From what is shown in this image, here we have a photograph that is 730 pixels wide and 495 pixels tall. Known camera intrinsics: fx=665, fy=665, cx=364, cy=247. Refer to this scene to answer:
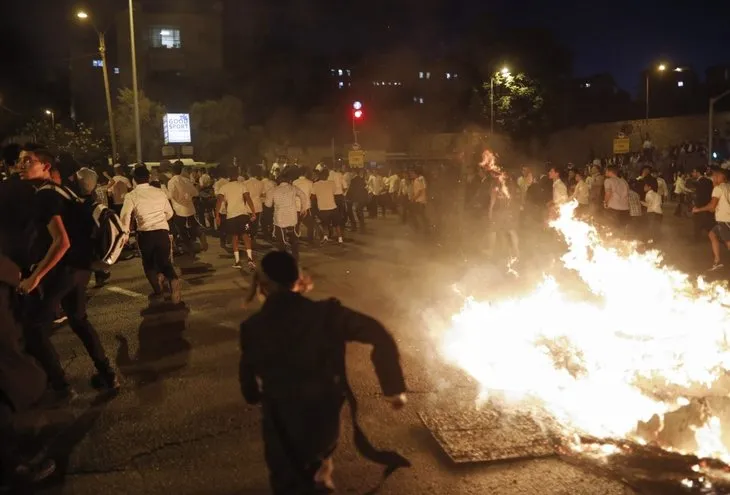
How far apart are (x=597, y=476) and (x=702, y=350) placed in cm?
242

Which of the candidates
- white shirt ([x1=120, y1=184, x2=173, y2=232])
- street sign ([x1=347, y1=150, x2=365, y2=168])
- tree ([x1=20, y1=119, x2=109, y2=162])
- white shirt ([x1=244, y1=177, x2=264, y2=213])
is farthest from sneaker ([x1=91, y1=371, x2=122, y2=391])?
tree ([x1=20, y1=119, x2=109, y2=162])

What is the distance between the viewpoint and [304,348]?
2.98 meters

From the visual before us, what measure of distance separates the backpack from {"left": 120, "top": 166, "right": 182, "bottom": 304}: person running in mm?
2431

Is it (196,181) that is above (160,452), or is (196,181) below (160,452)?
above

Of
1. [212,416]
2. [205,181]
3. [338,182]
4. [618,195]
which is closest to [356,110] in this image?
[338,182]

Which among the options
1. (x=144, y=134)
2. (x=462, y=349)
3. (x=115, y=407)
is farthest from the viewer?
(x=144, y=134)

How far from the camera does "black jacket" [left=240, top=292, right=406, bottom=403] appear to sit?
298 centimetres

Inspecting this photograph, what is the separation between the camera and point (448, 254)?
13.2 metres

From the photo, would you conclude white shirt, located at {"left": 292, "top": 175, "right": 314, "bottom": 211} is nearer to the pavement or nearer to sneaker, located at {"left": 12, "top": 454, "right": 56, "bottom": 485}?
the pavement

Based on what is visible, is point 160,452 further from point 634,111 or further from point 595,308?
point 634,111

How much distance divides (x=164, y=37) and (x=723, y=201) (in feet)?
137

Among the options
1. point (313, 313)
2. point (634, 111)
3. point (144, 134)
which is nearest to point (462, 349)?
point (313, 313)

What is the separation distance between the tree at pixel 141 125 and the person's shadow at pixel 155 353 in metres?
28.8

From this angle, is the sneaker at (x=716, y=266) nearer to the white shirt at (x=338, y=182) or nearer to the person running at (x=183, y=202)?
the white shirt at (x=338, y=182)
